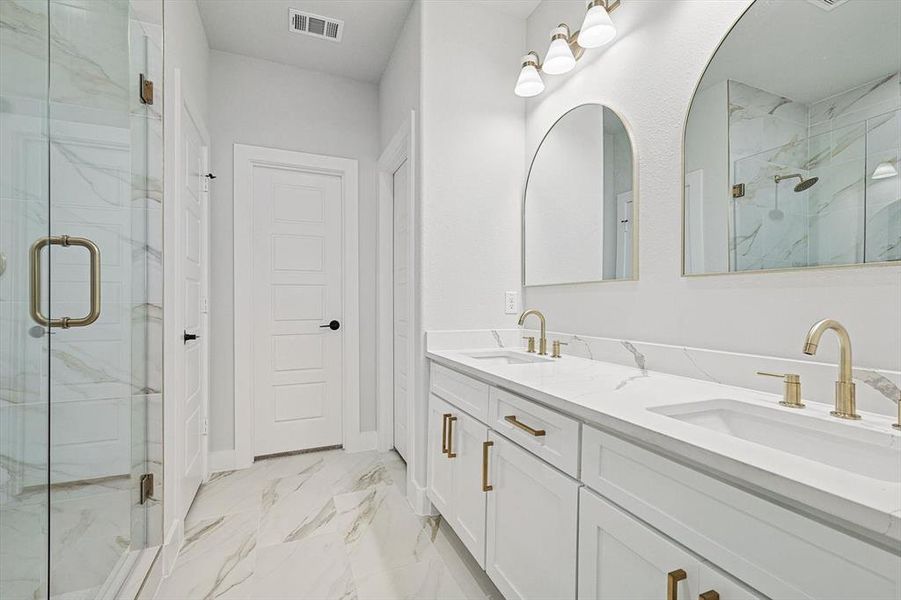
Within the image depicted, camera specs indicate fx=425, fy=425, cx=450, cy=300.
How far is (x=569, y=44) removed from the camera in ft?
6.26

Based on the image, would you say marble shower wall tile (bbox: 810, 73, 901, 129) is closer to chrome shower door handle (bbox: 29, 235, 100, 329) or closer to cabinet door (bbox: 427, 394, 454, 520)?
cabinet door (bbox: 427, 394, 454, 520)

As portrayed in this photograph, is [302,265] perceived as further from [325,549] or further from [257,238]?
[325,549]

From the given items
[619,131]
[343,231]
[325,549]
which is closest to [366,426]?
[325,549]

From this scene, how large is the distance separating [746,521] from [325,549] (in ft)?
5.70

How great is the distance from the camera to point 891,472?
793 mm

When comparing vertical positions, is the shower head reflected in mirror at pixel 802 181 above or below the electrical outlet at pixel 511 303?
above

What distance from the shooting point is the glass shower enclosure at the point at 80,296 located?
1.26 meters

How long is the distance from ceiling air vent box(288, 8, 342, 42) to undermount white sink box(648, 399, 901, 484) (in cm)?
266

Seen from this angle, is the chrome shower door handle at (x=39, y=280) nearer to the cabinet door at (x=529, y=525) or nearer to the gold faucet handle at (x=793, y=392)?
the cabinet door at (x=529, y=525)

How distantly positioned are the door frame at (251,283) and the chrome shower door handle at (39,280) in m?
1.38

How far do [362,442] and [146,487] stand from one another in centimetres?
149

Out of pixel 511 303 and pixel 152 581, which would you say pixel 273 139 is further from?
pixel 152 581

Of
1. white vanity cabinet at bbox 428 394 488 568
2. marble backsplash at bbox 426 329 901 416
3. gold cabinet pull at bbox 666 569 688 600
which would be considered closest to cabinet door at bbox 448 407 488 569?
white vanity cabinet at bbox 428 394 488 568

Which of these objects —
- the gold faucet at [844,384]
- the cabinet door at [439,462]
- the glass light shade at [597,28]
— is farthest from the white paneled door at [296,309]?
the gold faucet at [844,384]
